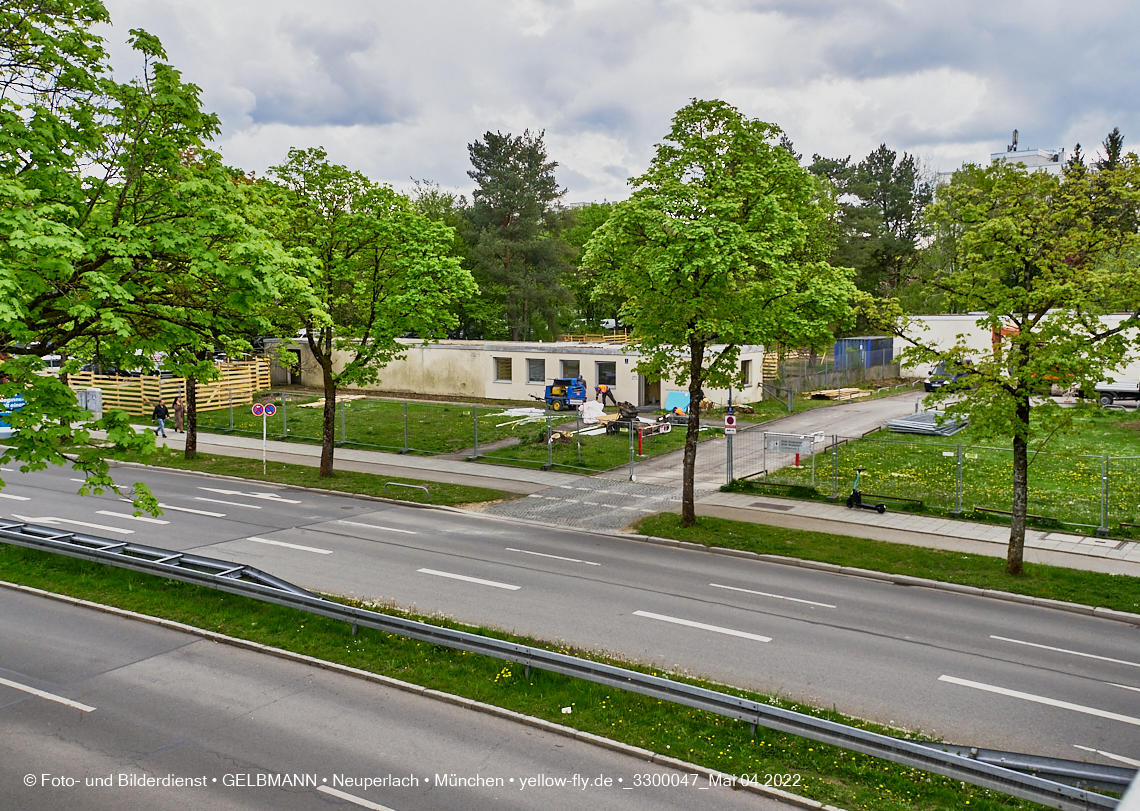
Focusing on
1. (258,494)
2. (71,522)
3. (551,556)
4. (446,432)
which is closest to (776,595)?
(551,556)

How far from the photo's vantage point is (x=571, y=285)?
64.0 metres

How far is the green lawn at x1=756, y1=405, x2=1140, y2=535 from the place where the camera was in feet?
71.8

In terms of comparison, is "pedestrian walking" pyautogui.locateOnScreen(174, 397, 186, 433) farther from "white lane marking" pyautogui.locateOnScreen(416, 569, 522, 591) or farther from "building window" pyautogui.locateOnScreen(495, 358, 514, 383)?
"white lane marking" pyautogui.locateOnScreen(416, 569, 522, 591)

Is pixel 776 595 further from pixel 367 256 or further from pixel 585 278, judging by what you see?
pixel 585 278

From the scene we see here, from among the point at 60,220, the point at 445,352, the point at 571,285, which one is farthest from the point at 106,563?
the point at 571,285

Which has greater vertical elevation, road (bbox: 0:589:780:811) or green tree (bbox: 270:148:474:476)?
green tree (bbox: 270:148:474:476)

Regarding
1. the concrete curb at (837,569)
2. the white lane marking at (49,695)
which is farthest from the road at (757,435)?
the white lane marking at (49,695)

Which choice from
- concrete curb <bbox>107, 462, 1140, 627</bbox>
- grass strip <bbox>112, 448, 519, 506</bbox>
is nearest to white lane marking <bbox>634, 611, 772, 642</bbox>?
concrete curb <bbox>107, 462, 1140, 627</bbox>

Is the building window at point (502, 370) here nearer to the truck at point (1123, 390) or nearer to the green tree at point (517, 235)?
the green tree at point (517, 235)

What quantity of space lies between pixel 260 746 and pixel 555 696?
347cm

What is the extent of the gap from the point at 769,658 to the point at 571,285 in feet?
176

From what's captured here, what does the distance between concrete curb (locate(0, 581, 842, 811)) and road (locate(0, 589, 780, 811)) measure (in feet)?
0.31

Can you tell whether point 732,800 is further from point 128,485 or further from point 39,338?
point 128,485

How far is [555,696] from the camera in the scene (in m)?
9.98
